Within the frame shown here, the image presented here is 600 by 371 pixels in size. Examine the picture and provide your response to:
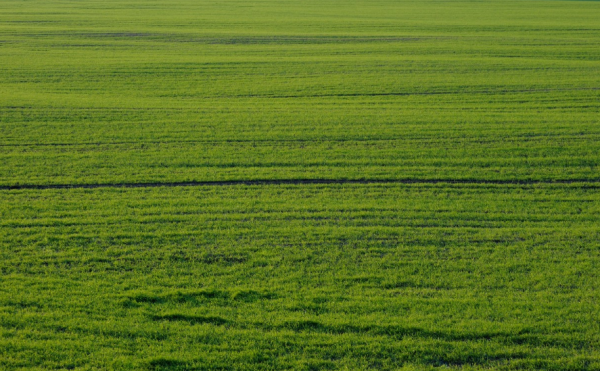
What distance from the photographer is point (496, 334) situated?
7551 mm

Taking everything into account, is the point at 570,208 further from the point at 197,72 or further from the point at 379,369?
the point at 197,72

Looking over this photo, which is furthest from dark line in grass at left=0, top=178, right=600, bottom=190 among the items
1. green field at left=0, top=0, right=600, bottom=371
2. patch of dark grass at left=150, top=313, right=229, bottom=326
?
patch of dark grass at left=150, top=313, right=229, bottom=326

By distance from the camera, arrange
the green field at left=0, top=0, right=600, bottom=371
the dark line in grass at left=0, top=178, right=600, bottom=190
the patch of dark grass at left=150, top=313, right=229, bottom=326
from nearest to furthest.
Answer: the green field at left=0, top=0, right=600, bottom=371, the patch of dark grass at left=150, top=313, right=229, bottom=326, the dark line in grass at left=0, top=178, right=600, bottom=190

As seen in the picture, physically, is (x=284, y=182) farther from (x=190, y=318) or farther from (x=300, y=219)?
(x=190, y=318)

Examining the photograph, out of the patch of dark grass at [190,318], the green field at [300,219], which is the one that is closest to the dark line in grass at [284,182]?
the green field at [300,219]

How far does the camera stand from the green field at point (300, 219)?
7.45 m

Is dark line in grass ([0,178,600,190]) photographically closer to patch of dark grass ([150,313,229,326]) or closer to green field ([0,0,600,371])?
green field ([0,0,600,371])

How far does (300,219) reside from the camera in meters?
11.1

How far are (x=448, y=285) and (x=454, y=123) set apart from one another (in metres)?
10.3

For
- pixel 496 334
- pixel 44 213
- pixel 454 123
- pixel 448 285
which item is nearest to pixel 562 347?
pixel 496 334

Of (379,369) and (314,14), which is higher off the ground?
(314,14)

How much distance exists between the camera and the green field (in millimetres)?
7453

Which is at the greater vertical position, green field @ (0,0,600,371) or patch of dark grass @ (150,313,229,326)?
green field @ (0,0,600,371)

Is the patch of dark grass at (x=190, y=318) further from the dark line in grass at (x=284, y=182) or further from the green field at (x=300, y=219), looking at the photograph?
the dark line in grass at (x=284, y=182)
